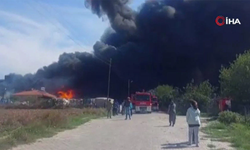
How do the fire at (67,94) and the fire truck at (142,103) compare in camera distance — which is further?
the fire at (67,94)

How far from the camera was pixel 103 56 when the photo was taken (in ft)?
225

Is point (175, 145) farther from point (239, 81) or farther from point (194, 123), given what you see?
point (239, 81)

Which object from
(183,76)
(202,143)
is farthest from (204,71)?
(202,143)

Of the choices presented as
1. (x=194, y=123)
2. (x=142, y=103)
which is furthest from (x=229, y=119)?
(x=142, y=103)

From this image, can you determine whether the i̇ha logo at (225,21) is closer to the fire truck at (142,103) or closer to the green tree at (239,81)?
the fire truck at (142,103)

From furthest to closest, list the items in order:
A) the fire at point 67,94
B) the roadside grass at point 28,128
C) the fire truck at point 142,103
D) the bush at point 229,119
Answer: the fire at point 67,94
the fire truck at point 142,103
the bush at point 229,119
the roadside grass at point 28,128

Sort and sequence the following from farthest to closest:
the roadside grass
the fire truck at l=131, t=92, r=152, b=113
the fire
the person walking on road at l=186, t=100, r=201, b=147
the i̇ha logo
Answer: the fire
the i̇ha logo
the fire truck at l=131, t=92, r=152, b=113
the person walking on road at l=186, t=100, r=201, b=147
the roadside grass

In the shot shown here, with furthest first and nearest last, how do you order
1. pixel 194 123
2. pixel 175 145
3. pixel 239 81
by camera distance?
pixel 239 81
pixel 175 145
pixel 194 123

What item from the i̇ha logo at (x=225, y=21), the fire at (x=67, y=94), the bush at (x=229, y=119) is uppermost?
the i̇ha logo at (x=225, y=21)

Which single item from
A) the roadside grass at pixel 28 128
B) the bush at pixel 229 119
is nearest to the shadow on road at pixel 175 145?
the roadside grass at pixel 28 128

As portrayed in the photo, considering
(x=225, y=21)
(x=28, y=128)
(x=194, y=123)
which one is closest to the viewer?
(x=194, y=123)

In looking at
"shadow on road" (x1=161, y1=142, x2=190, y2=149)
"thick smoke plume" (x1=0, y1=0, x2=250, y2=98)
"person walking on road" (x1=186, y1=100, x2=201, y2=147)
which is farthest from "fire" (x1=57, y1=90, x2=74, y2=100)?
"person walking on road" (x1=186, y1=100, x2=201, y2=147)

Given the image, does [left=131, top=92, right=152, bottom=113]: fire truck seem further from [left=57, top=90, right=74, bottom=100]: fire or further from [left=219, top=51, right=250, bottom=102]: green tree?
[left=57, top=90, right=74, bottom=100]: fire

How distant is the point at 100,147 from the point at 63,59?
2397 inches
